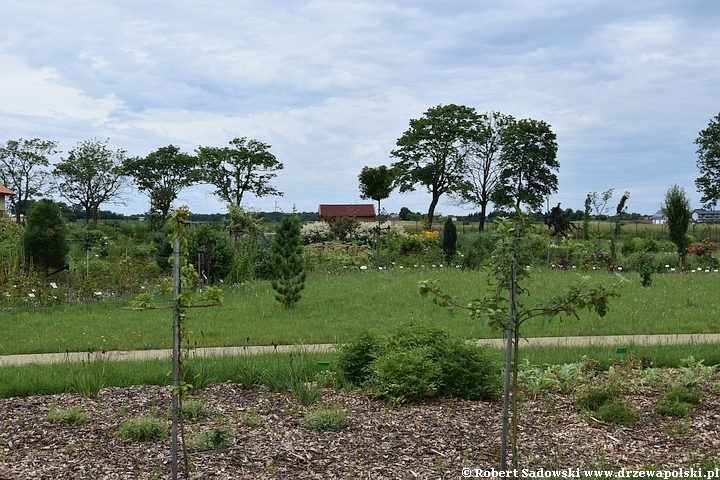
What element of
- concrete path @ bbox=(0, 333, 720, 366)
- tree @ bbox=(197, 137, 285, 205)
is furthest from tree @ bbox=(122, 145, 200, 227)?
concrete path @ bbox=(0, 333, 720, 366)

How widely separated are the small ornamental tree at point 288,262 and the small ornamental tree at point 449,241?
7979 mm

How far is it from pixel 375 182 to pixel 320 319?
34.8 meters

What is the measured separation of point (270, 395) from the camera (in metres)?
5.43

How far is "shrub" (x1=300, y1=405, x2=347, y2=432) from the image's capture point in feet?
14.8

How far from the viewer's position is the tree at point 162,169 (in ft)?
158

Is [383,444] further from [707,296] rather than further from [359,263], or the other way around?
[359,263]

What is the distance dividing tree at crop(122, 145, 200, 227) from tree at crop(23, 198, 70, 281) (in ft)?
116

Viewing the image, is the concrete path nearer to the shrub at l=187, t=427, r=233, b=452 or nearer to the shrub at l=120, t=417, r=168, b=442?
the shrub at l=120, t=417, r=168, b=442

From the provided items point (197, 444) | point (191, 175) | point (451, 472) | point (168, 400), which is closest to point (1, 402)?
point (168, 400)

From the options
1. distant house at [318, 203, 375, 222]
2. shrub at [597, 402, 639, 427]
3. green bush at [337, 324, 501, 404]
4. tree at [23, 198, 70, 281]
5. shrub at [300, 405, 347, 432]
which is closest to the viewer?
shrub at [300, 405, 347, 432]

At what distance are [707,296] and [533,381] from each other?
827cm

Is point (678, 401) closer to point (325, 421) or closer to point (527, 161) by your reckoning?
point (325, 421)

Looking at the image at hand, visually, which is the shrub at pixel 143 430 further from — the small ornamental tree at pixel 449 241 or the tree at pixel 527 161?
the tree at pixel 527 161

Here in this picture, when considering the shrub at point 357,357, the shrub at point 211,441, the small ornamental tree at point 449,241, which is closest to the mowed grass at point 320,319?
the shrub at point 357,357
